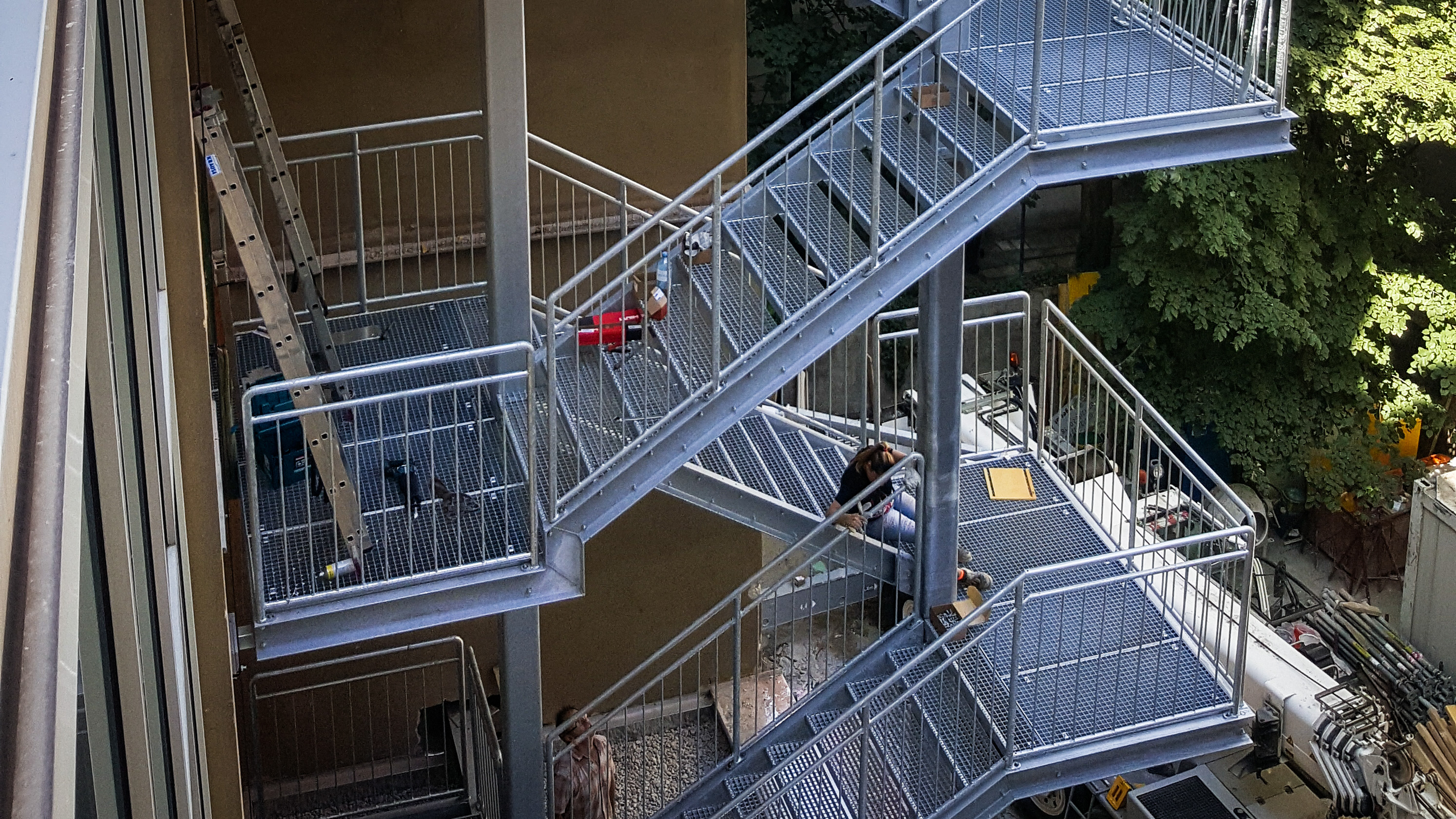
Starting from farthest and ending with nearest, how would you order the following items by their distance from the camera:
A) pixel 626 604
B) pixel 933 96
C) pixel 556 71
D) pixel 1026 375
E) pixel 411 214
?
pixel 626 604 → pixel 556 71 → pixel 411 214 → pixel 1026 375 → pixel 933 96

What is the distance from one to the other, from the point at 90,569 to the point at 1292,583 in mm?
14918

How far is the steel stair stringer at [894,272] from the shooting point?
6.29m

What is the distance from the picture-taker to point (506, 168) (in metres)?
6.49

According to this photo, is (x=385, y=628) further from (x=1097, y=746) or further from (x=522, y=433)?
(x=1097, y=746)

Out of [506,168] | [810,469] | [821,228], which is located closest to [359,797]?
[810,469]

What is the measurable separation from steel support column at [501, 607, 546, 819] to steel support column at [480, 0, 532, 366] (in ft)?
4.13

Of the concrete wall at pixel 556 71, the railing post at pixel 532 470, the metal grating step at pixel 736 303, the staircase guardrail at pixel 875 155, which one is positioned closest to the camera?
the railing post at pixel 532 470

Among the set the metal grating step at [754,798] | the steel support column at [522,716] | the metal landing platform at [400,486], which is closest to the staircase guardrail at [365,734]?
→ the steel support column at [522,716]

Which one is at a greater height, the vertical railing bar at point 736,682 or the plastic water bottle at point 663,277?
the plastic water bottle at point 663,277


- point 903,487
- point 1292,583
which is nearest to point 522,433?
point 903,487

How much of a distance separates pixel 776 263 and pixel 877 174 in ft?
2.91

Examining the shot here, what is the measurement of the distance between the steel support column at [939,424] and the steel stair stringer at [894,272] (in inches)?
31.7

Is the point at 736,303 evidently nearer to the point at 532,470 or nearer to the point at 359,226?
the point at 532,470

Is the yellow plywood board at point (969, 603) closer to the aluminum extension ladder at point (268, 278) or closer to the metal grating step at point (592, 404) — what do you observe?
the metal grating step at point (592, 404)
